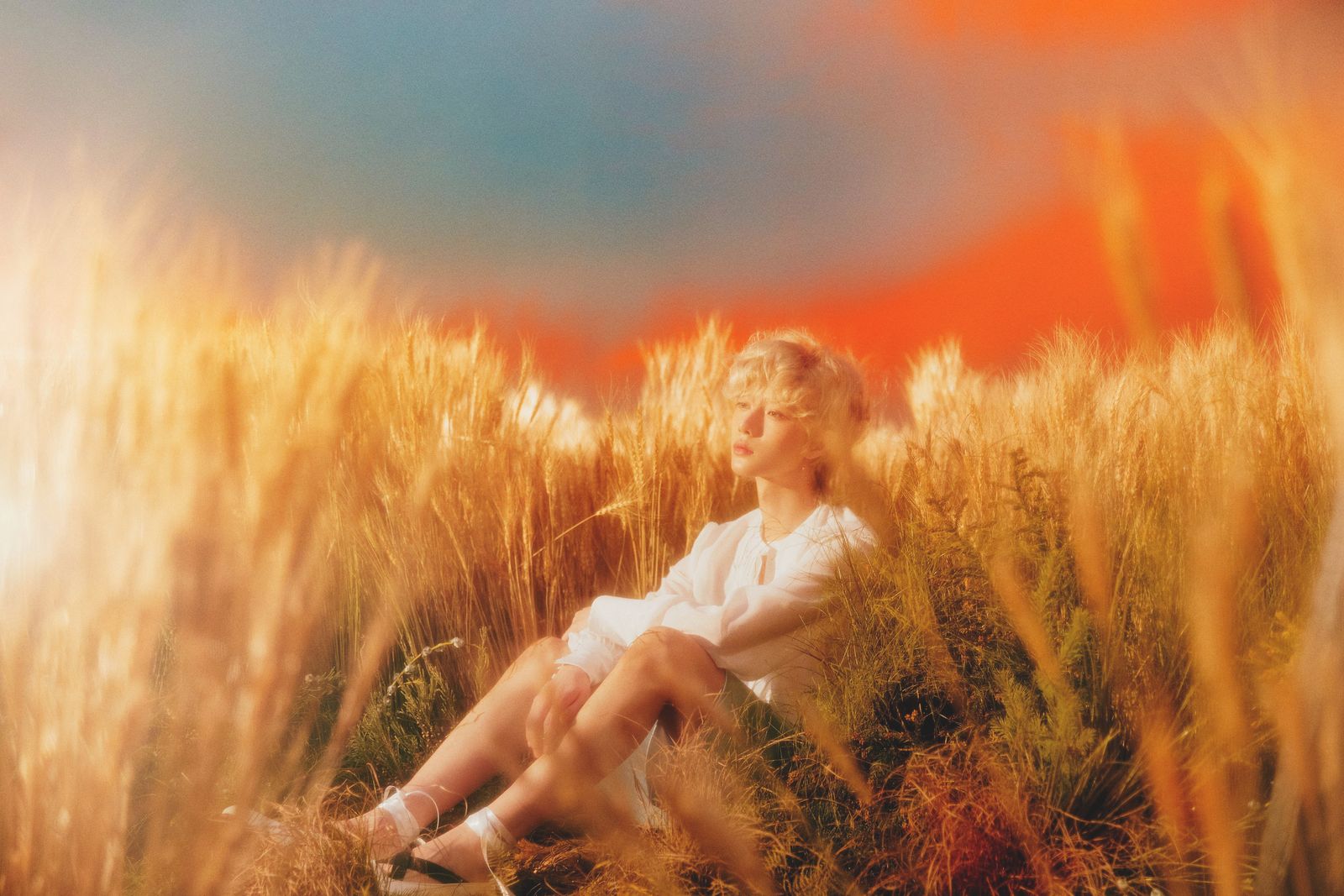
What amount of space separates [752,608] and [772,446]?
16.7 inches

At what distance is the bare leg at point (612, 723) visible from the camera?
1497 millimetres

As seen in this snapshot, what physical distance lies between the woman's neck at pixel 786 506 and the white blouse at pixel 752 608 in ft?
0.09

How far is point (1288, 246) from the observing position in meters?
0.55

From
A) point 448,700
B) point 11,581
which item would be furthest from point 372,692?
point 11,581

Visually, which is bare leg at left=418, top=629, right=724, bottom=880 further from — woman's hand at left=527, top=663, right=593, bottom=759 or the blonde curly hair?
the blonde curly hair

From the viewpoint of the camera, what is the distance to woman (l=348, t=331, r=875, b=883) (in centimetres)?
150

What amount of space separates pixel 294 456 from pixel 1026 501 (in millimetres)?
1030

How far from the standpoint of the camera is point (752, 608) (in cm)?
160

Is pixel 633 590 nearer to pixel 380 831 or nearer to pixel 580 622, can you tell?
pixel 580 622

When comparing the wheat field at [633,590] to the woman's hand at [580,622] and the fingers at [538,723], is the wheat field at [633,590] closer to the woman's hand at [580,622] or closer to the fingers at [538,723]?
the fingers at [538,723]

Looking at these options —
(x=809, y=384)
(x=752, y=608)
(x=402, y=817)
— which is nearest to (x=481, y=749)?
(x=402, y=817)

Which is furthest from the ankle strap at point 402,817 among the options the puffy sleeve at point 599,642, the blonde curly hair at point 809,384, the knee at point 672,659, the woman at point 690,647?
the blonde curly hair at point 809,384

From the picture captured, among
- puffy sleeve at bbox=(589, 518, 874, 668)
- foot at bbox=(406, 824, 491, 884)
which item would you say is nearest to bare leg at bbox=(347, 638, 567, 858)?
foot at bbox=(406, 824, 491, 884)

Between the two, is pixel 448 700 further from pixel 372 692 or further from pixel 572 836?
pixel 572 836
